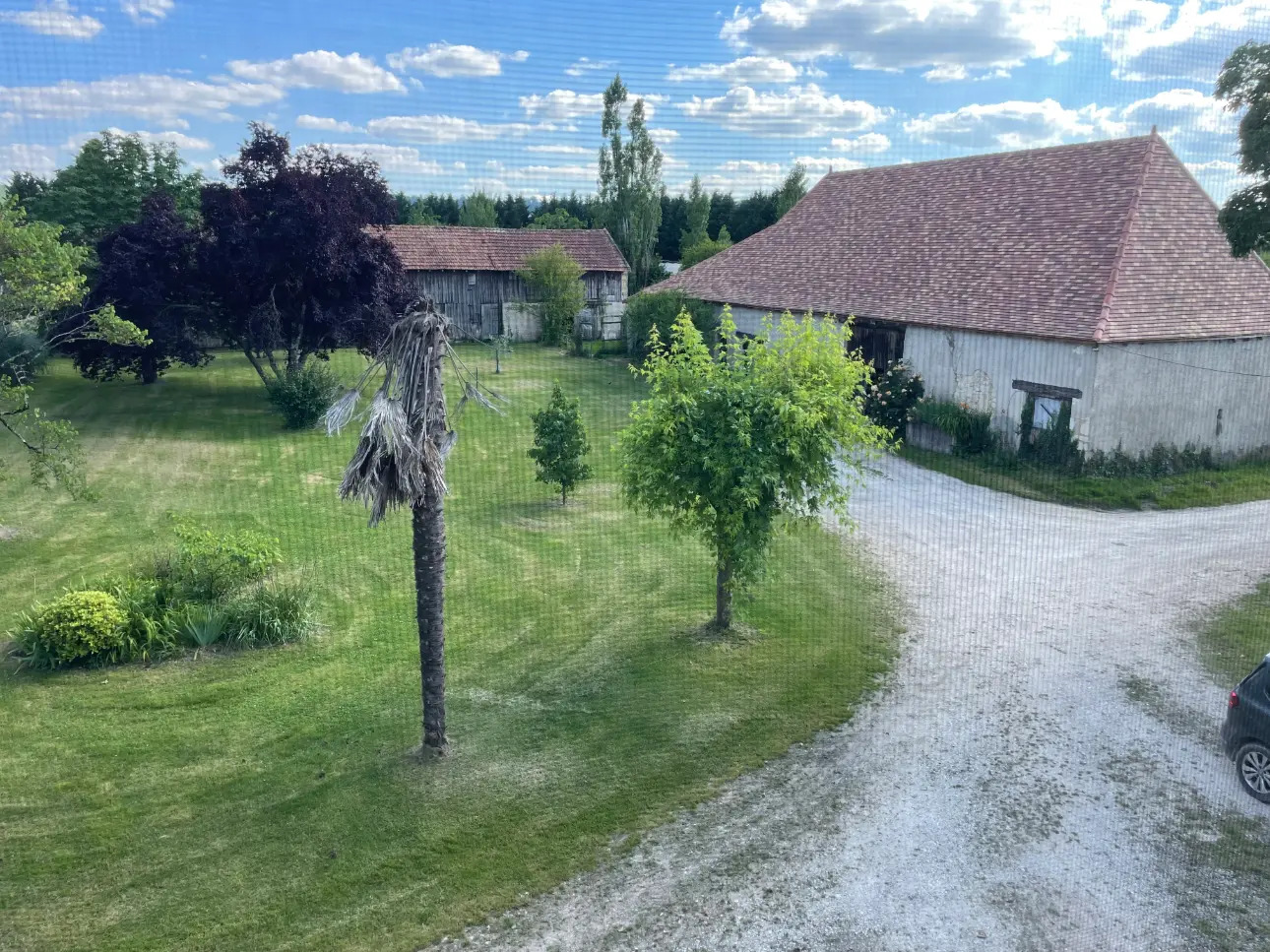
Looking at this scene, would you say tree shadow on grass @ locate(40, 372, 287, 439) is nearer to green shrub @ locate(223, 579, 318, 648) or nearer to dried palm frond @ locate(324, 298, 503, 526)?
green shrub @ locate(223, 579, 318, 648)

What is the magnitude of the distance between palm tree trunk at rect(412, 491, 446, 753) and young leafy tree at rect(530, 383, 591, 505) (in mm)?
4883

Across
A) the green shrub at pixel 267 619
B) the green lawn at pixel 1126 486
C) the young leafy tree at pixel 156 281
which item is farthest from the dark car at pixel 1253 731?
the young leafy tree at pixel 156 281

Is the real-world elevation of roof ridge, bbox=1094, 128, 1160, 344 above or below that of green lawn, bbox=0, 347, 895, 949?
above

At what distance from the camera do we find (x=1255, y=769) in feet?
15.5

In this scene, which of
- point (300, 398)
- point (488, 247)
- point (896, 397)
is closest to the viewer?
point (896, 397)

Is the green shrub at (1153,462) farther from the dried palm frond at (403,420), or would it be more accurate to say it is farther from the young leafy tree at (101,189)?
the young leafy tree at (101,189)

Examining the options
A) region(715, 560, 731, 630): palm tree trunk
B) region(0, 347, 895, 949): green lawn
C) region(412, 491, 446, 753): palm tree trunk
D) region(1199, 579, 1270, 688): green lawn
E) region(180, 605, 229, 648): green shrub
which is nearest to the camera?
region(0, 347, 895, 949): green lawn

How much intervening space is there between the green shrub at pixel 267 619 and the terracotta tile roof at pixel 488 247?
56.2 ft

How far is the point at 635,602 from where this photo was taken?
25.0 ft

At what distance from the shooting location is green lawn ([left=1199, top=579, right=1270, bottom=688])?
6254 mm

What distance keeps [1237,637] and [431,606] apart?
6.20m

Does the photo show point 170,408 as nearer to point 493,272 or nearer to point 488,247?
point 493,272

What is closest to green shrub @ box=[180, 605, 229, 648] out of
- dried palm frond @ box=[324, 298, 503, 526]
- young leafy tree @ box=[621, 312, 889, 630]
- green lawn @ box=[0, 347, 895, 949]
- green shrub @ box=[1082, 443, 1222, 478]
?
green lawn @ box=[0, 347, 895, 949]

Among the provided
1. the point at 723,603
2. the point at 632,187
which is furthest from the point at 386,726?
the point at 632,187
